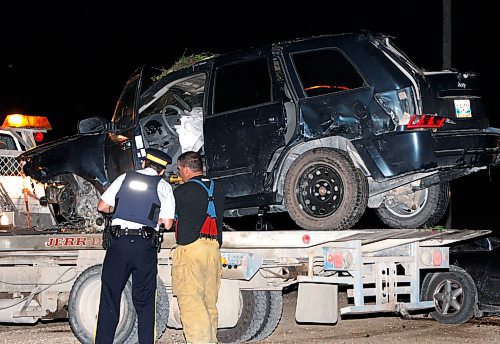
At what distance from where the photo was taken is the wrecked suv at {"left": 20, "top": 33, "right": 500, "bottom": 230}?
7996mm

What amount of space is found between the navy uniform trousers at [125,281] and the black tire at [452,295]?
418cm

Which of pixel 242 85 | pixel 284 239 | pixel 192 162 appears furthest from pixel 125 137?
pixel 284 239

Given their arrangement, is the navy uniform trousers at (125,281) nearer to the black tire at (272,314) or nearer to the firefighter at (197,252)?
the firefighter at (197,252)

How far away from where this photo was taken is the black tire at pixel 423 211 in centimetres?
880

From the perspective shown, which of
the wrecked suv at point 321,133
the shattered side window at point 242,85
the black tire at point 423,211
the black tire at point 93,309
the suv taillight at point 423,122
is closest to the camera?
the suv taillight at point 423,122

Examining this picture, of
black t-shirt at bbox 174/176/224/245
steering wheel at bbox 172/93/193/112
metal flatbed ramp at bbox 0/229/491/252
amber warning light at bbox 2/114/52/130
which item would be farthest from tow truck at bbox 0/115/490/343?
amber warning light at bbox 2/114/52/130

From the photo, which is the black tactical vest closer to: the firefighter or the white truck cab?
the firefighter

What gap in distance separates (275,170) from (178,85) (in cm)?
183

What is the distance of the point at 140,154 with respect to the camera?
923 cm

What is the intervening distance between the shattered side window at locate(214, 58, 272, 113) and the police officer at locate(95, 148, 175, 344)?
135cm

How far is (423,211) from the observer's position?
8.88m

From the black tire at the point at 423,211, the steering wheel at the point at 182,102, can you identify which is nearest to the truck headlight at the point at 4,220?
the steering wheel at the point at 182,102

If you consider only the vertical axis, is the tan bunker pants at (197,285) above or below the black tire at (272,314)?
above

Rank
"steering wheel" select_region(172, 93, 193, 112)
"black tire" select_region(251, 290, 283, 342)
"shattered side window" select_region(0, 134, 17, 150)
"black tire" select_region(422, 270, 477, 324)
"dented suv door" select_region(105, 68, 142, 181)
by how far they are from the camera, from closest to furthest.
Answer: "dented suv door" select_region(105, 68, 142, 181), "black tire" select_region(251, 290, 283, 342), "steering wheel" select_region(172, 93, 193, 112), "black tire" select_region(422, 270, 477, 324), "shattered side window" select_region(0, 134, 17, 150)
